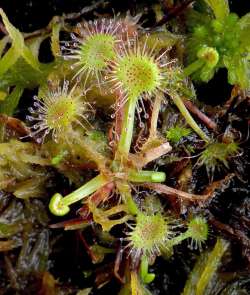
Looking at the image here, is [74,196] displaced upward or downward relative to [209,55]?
downward

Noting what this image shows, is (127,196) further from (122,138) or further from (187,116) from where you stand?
(187,116)

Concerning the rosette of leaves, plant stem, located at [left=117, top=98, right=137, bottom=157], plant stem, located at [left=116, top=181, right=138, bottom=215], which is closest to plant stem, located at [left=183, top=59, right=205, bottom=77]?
the rosette of leaves

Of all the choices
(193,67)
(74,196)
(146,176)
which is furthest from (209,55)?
(74,196)

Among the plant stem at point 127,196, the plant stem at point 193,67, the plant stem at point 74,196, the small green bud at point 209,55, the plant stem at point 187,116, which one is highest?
the plant stem at point 193,67

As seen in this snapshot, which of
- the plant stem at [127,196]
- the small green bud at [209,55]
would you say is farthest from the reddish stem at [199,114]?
the plant stem at [127,196]

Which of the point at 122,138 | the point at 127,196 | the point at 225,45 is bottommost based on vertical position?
the point at 127,196

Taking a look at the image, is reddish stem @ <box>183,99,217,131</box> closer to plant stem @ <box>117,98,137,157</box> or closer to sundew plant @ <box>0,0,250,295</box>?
sundew plant @ <box>0,0,250,295</box>

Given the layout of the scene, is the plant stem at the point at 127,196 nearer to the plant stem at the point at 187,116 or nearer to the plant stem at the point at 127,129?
the plant stem at the point at 127,129

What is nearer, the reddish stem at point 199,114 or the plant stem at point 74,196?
the plant stem at point 74,196
